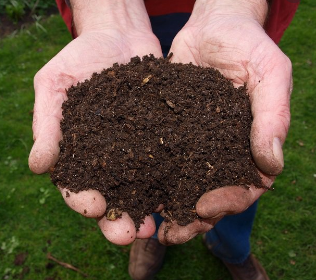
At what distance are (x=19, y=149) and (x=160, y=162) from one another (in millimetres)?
2638

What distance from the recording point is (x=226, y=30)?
225 centimetres

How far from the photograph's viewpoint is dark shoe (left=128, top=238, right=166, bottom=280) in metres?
3.18

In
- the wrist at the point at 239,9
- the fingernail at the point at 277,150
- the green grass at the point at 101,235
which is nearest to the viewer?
the fingernail at the point at 277,150

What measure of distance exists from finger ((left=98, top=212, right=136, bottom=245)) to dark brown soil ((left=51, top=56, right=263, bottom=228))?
0.04 metres

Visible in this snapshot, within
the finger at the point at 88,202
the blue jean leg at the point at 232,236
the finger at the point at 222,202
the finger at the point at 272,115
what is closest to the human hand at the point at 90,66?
the finger at the point at 88,202

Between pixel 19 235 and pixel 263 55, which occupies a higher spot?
pixel 263 55

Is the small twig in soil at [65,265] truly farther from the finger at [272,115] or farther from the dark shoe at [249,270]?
the finger at [272,115]

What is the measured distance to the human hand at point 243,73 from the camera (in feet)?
5.76

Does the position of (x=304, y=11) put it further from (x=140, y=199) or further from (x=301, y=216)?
(x=140, y=199)

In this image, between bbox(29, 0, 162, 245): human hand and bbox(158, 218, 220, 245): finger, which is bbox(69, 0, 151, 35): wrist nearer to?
bbox(29, 0, 162, 245): human hand

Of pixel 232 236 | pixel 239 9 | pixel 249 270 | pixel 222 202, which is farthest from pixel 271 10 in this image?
pixel 249 270

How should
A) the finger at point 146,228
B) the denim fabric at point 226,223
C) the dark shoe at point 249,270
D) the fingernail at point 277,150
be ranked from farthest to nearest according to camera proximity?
the dark shoe at point 249,270
the denim fabric at point 226,223
the finger at point 146,228
the fingernail at point 277,150

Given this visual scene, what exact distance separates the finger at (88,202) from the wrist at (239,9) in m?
1.42

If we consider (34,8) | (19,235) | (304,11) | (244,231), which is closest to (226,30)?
(244,231)
